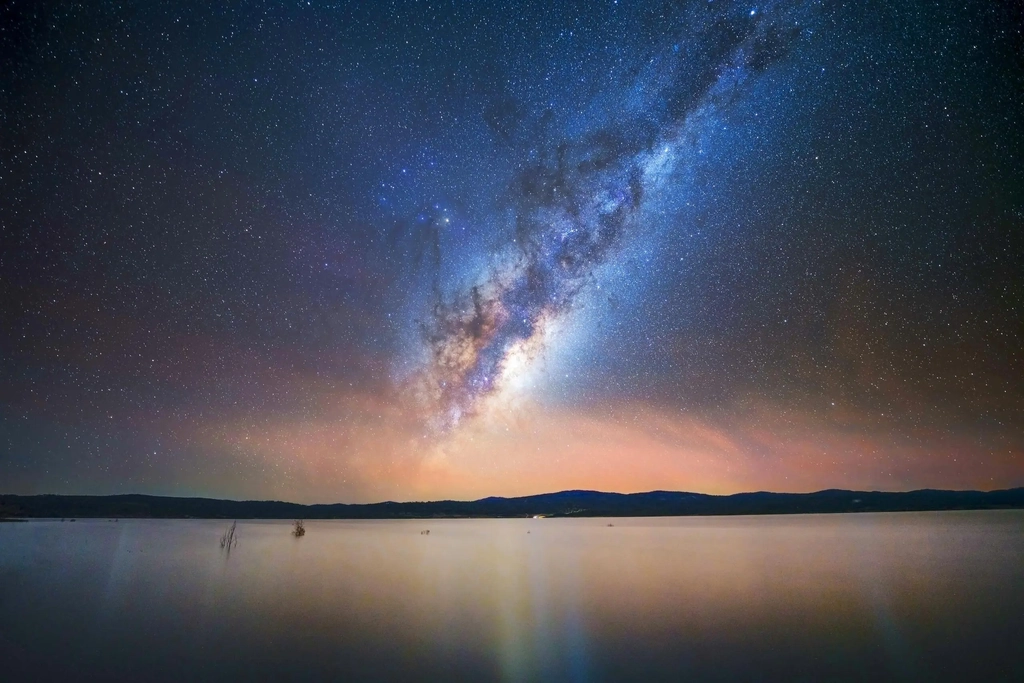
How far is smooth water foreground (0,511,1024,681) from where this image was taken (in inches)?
328

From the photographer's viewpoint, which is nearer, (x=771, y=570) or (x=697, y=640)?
(x=697, y=640)

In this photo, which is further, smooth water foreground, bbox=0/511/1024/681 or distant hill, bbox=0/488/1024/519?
distant hill, bbox=0/488/1024/519

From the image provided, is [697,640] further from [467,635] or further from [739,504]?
[739,504]

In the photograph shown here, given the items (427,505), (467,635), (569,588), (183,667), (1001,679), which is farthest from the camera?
(427,505)

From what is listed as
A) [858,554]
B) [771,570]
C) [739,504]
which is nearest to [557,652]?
[771,570]

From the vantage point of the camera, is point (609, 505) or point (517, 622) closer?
point (517, 622)

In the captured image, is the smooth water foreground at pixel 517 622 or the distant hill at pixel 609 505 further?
the distant hill at pixel 609 505

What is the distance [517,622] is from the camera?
12.2m

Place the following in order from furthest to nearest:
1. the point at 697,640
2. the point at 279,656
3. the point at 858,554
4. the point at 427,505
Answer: the point at 427,505, the point at 858,554, the point at 697,640, the point at 279,656

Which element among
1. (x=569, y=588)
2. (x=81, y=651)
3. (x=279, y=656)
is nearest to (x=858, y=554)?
(x=569, y=588)

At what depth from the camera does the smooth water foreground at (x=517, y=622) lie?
834 cm

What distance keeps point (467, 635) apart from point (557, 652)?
7.77 feet

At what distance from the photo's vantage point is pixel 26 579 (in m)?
17.8

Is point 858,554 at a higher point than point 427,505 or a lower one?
lower
